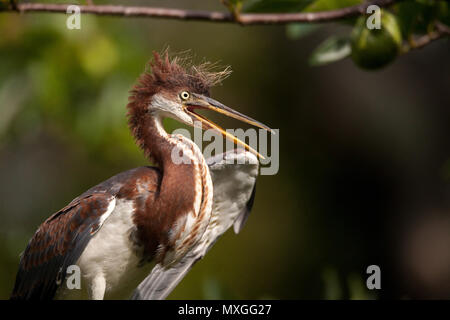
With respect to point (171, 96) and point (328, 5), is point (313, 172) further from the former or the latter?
point (328, 5)

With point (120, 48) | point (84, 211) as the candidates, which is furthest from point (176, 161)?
point (120, 48)

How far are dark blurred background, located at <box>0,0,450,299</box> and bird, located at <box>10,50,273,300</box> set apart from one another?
1587mm

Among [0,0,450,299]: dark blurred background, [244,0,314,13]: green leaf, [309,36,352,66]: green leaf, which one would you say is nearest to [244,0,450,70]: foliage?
[244,0,314,13]: green leaf

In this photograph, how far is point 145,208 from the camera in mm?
2086

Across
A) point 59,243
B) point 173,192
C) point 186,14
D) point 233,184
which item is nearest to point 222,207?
point 233,184

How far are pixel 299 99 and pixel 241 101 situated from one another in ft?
1.87

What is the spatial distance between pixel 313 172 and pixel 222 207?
155 inches

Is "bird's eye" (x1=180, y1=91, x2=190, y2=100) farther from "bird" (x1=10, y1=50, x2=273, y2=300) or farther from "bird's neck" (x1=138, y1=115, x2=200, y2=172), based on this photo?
"bird's neck" (x1=138, y1=115, x2=200, y2=172)

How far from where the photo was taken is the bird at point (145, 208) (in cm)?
208

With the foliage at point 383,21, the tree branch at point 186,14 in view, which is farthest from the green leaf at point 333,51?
the tree branch at point 186,14

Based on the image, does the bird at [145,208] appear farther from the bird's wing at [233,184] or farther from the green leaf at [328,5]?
the green leaf at [328,5]

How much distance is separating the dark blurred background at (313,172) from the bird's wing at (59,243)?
1.48m
